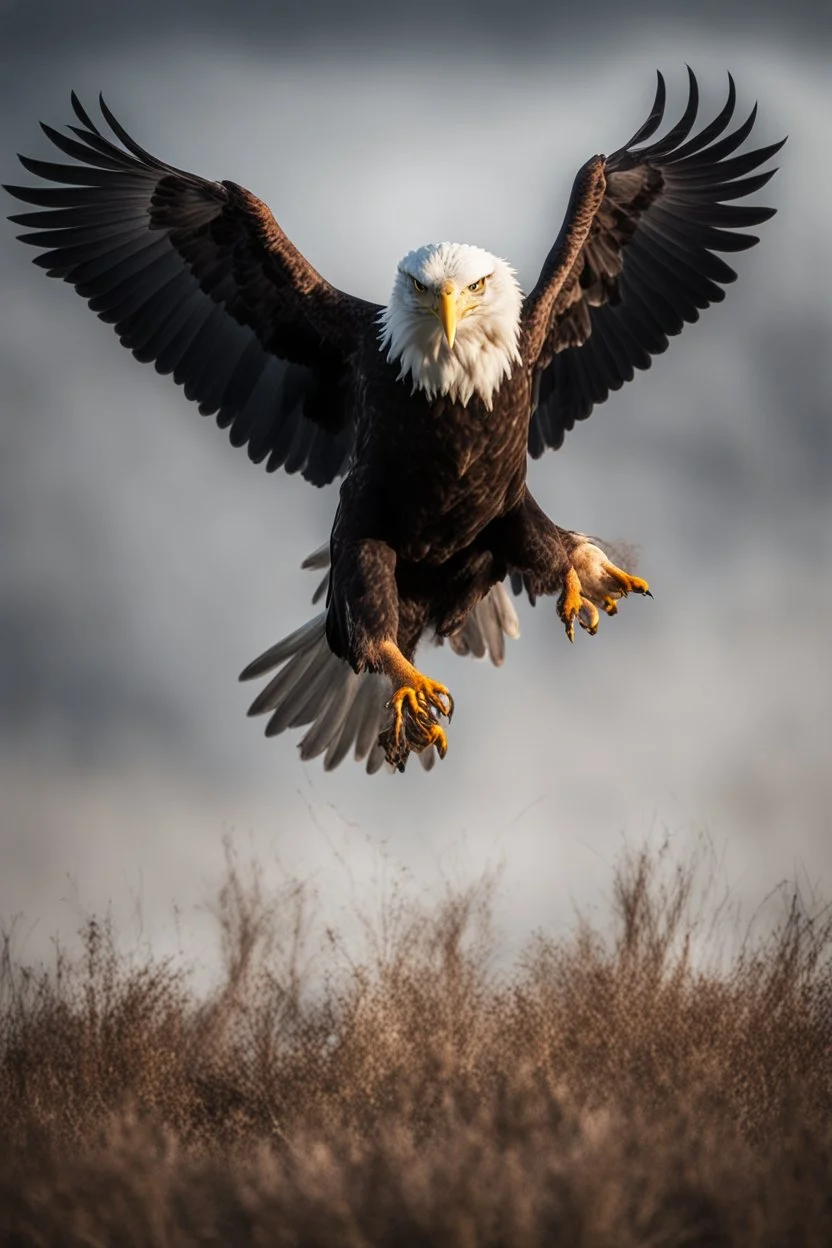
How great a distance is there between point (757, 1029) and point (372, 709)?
7.55 ft

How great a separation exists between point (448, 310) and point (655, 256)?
6.66ft

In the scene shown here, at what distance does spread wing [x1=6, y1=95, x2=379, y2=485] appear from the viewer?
8320 millimetres

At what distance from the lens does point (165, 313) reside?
8836 millimetres

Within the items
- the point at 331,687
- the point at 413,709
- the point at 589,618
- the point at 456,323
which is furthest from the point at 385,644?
the point at 331,687

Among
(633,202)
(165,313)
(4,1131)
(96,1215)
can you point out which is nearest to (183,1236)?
(96,1215)

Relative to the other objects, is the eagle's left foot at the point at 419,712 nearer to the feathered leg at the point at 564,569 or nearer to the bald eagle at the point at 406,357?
the bald eagle at the point at 406,357

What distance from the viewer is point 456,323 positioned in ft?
23.9

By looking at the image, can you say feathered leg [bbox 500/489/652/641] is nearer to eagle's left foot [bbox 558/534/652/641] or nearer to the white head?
eagle's left foot [bbox 558/534/652/641]

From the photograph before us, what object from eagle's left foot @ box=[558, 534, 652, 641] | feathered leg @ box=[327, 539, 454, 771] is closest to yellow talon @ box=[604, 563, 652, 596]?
eagle's left foot @ box=[558, 534, 652, 641]

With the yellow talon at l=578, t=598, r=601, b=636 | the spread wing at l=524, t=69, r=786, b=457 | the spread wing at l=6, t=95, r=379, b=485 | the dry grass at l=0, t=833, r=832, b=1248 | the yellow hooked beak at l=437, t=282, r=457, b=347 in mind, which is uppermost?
the spread wing at l=524, t=69, r=786, b=457

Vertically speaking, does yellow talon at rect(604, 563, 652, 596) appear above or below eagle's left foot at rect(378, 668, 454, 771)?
above

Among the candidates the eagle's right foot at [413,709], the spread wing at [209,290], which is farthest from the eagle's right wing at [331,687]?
the eagle's right foot at [413,709]

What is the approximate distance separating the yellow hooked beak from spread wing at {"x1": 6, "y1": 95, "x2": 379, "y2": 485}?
92 centimetres

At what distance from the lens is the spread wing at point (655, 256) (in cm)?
875
